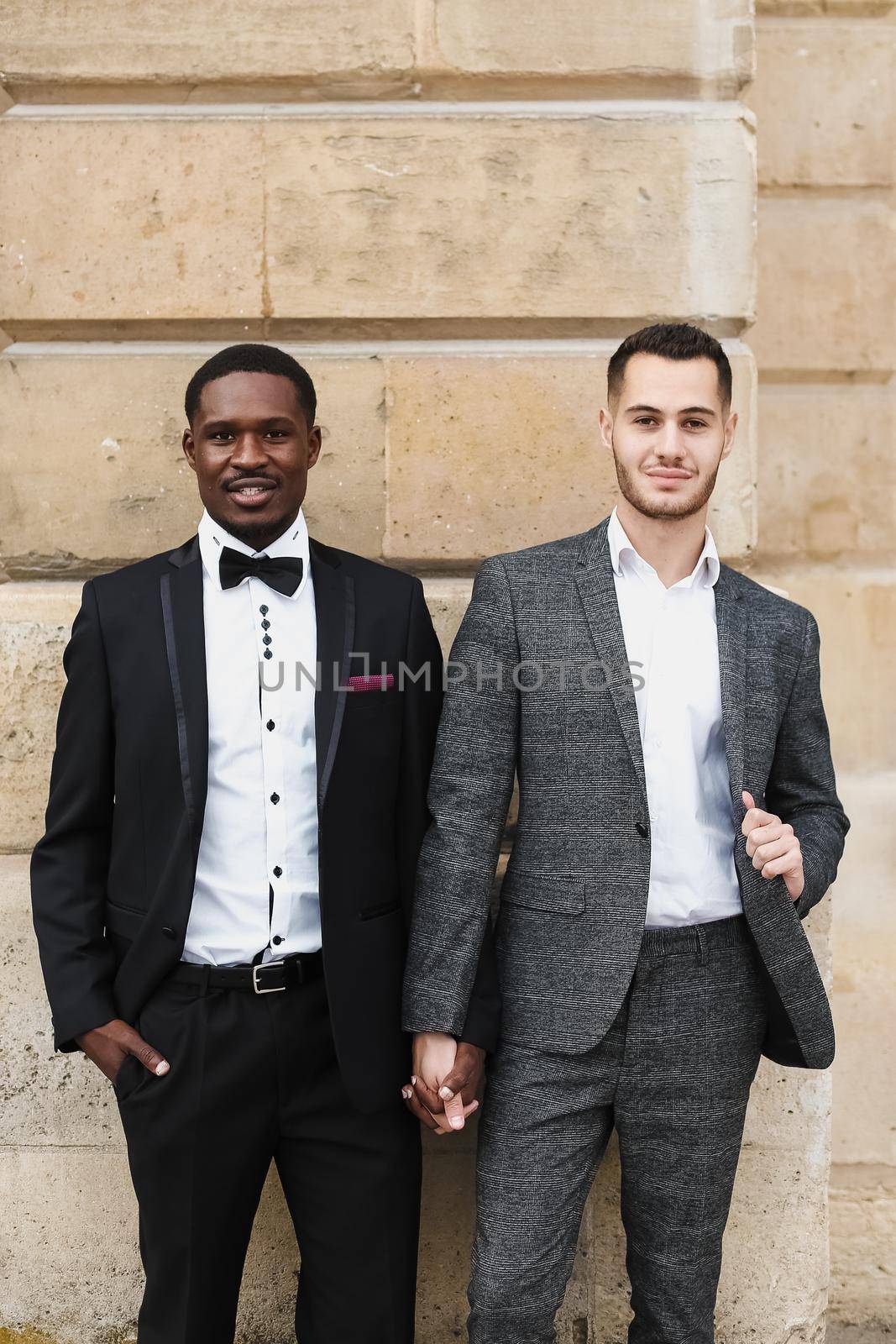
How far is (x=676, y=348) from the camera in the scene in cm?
240


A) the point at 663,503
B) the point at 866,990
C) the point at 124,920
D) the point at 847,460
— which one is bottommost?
the point at 866,990

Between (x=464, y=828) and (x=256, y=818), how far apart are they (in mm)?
432

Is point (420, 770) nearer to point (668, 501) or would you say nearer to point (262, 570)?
point (262, 570)

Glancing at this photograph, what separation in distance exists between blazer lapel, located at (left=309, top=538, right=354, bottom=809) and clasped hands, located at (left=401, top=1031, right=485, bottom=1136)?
551 mm

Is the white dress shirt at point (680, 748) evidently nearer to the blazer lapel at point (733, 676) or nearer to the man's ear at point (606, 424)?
the blazer lapel at point (733, 676)

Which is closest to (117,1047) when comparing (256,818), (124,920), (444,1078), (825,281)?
(124,920)

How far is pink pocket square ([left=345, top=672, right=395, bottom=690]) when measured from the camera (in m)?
2.41

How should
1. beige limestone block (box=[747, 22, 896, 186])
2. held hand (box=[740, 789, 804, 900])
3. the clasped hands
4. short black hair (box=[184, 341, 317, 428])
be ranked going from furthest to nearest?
1. beige limestone block (box=[747, 22, 896, 186])
2. short black hair (box=[184, 341, 317, 428])
3. the clasped hands
4. held hand (box=[740, 789, 804, 900])

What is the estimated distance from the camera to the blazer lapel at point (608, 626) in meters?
2.32

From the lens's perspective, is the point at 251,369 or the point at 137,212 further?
the point at 137,212

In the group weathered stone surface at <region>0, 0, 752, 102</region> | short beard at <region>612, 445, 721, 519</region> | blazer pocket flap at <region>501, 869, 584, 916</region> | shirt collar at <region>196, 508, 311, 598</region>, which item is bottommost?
blazer pocket flap at <region>501, 869, 584, 916</region>

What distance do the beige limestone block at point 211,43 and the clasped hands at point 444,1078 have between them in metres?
2.44

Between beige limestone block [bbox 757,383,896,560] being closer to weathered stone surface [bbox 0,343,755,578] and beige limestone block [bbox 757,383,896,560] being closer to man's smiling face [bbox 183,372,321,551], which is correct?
weathered stone surface [bbox 0,343,755,578]

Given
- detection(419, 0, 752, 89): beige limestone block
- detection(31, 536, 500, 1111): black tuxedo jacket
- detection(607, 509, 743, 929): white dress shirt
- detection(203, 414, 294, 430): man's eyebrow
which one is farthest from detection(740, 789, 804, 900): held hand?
detection(419, 0, 752, 89): beige limestone block
